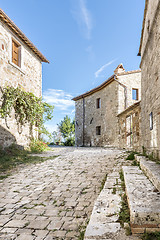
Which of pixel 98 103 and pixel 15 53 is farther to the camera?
pixel 98 103

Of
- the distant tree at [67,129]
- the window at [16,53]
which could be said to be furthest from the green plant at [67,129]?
the window at [16,53]

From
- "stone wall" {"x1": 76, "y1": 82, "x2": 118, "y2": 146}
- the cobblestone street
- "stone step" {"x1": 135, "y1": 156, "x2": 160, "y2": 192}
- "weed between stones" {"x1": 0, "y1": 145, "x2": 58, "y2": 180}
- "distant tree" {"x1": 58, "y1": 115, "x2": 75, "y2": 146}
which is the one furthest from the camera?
"distant tree" {"x1": 58, "y1": 115, "x2": 75, "y2": 146}

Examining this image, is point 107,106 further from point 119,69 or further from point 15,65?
point 15,65

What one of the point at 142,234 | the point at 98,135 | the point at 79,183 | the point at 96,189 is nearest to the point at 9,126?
the point at 79,183

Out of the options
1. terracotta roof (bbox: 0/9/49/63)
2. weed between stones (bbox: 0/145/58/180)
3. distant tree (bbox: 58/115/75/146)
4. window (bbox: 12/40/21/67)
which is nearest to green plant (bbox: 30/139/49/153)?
weed between stones (bbox: 0/145/58/180)

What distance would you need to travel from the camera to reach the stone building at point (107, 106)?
1297 centimetres

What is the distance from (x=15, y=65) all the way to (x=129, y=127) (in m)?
7.28

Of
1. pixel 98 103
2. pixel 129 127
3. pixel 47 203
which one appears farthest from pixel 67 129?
pixel 47 203

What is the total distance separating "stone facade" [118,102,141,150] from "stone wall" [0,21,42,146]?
5.30 metres

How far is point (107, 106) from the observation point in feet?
46.4

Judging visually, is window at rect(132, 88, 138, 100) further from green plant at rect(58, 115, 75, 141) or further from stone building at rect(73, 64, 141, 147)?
green plant at rect(58, 115, 75, 141)

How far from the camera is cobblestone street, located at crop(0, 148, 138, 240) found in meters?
2.02

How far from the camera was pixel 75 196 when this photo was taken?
3.04 metres

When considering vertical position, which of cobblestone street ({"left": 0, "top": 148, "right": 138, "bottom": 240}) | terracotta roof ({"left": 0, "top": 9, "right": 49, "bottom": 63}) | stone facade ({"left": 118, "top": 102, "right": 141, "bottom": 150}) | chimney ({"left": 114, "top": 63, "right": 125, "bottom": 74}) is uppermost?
chimney ({"left": 114, "top": 63, "right": 125, "bottom": 74})
